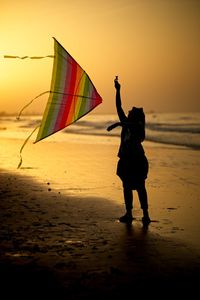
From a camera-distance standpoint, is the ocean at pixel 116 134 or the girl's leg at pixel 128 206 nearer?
the girl's leg at pixel 128 206

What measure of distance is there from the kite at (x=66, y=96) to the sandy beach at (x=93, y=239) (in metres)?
1.41

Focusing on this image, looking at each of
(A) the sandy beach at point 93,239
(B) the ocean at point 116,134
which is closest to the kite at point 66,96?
(A) the sandy beach at point 93,239

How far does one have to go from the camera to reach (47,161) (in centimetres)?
1420

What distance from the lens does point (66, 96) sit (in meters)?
6.72

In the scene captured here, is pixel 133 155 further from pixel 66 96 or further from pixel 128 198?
Answer: pixel 66 96

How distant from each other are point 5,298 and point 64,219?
3011 mm

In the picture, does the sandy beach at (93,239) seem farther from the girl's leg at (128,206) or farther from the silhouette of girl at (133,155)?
the silhouette of girl at (133,155)

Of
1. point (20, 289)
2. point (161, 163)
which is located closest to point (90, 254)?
point (20, 289)

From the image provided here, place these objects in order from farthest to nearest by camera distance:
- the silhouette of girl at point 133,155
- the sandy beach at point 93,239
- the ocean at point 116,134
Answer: the ocean at point 116,134
the silhouette of girl at point 133,155
the sandy beach at point 93,239

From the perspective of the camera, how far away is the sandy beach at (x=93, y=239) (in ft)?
12.6

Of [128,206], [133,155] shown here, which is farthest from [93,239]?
[133,155]

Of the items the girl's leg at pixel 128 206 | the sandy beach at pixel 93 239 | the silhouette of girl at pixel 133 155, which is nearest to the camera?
the sandy beach at pixel 93 239

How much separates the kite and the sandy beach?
1.41 meters

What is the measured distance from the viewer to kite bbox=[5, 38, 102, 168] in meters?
6.52
